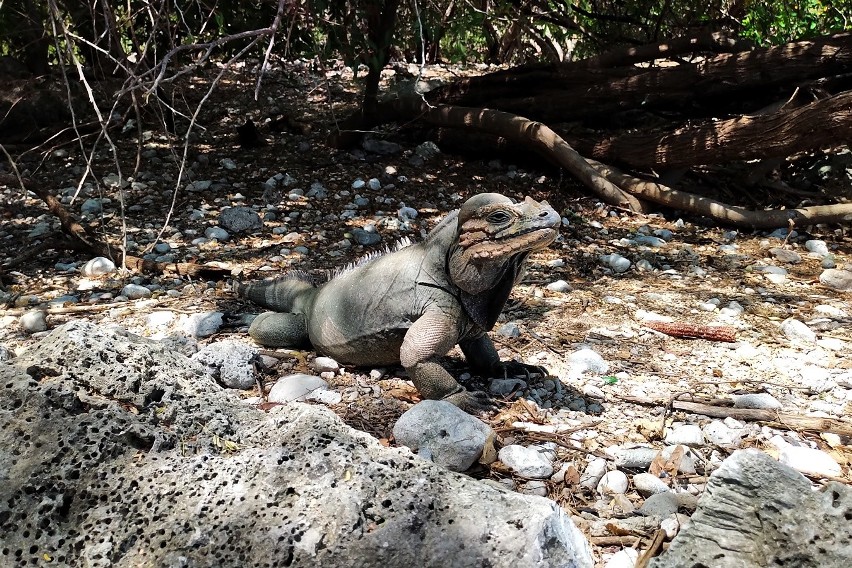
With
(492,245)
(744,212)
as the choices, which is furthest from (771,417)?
(744,212)

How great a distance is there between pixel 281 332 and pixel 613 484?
2.30m

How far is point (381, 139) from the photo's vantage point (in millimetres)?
9547

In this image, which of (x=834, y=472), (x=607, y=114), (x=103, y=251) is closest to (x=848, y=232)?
(x=607, y=114)

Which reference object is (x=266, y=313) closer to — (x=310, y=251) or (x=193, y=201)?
(x=310, y=251)

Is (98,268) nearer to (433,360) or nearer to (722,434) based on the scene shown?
(433,360)

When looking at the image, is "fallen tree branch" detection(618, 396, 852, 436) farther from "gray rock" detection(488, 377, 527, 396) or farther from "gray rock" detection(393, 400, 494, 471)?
"gray rock" detection(393, 400, 494, 471)

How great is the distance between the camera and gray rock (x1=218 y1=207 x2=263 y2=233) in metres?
7.19

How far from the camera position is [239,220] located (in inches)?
285

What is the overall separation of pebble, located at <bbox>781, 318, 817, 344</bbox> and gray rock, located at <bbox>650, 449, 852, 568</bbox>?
2931mm

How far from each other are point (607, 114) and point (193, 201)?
4.97 meters

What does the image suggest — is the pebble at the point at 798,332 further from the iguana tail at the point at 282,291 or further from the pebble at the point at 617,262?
the iguana tail at the point at 282,291

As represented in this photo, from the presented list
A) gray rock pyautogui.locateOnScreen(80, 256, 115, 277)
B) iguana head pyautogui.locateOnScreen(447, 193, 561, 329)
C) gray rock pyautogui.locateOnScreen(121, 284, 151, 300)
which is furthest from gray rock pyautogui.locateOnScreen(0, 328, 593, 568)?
gray rock pyautogui.locateOnScreen(80, 256, 115, 277)

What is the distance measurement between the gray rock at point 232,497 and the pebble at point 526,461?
38.8 inches

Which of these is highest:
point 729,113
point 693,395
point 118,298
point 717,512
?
point 729,113
